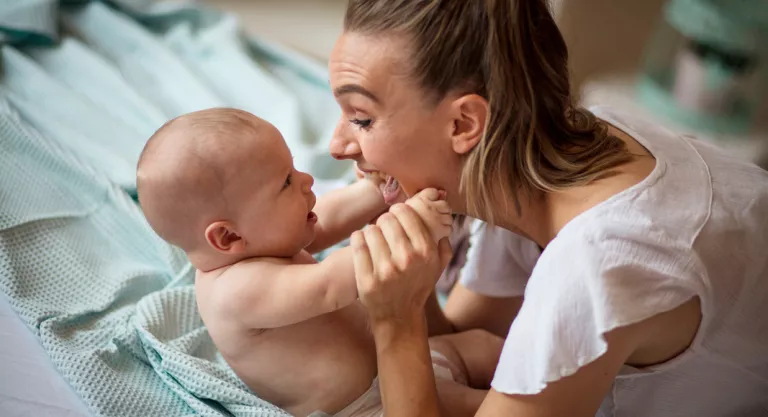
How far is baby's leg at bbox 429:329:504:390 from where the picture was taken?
1070 millimetres

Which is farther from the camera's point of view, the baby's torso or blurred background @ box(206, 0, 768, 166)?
blurred background @ box(206, 0, 768, 166)

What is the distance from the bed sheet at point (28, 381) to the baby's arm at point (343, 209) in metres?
0.37

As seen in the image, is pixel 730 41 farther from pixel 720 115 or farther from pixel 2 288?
pixel 2 288

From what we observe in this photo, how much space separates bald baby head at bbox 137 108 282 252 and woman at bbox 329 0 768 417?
0.42ft

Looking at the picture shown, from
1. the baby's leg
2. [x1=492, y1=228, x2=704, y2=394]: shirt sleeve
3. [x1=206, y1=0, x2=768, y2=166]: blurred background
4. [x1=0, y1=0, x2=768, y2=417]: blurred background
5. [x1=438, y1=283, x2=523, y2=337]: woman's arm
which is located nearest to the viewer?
[x1=492, y1=228, x2=704, y2=394]: shirt sleeve

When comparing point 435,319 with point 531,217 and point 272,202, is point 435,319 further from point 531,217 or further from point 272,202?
point 272,202

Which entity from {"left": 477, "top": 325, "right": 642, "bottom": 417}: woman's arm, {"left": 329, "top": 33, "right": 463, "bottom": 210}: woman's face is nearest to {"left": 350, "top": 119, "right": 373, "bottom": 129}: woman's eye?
{"left": 329, "top": 33, "right": 463, "bottom": 210}: woman's face

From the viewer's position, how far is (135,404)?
0.89m

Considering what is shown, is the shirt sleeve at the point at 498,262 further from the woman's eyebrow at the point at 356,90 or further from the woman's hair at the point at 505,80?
the woman's eyebrow at the point at 356,90

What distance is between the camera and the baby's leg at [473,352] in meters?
1.07

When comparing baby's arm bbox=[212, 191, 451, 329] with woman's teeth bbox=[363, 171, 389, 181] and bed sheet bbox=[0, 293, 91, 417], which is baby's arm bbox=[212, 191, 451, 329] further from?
bed sheet bbox=[0, 293, 91, 417]

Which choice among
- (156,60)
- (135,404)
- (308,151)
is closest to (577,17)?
(308,151)

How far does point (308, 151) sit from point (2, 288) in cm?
57

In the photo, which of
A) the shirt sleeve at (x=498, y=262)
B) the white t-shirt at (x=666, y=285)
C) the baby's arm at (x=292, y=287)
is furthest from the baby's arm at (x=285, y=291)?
the shirt sleeve at (x=498, y=262)
